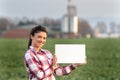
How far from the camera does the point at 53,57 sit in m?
4.33

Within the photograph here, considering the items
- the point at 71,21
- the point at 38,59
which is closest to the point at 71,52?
the point at 38,59

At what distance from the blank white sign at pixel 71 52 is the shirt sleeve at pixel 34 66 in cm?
20

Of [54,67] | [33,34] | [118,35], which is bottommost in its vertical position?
[118,35]

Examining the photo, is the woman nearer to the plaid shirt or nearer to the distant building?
the plaid shirt

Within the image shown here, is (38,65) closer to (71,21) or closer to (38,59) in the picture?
(38,59)

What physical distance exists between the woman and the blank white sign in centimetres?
8

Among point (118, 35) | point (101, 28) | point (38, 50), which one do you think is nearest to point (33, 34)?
point (38, 50)

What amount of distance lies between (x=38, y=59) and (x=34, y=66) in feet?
0.23

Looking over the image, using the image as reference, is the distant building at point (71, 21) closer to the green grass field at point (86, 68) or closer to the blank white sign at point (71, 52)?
the green grass field at point (86, 68)

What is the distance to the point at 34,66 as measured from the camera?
4.25m

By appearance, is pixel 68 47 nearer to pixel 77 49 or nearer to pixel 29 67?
pixel 77 49

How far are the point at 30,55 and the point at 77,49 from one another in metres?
0.42

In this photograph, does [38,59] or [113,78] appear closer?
[38,59]

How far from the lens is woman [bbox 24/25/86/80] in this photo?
425 cm
